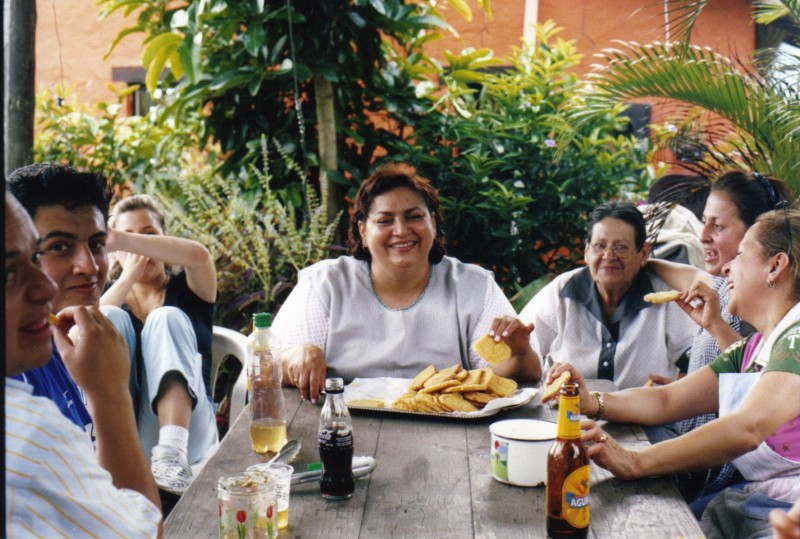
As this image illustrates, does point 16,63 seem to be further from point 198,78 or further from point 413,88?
point 413,88

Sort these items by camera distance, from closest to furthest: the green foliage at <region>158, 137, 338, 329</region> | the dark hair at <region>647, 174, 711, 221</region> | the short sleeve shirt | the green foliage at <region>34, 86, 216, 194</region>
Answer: the short sleeve shirt < the dark hair at <region>647, 174, 711, 221</region> < the green foliage at <region>158, 137, 338, 329</region> < the green foliage at <region>34, 86, 216, 194</region>

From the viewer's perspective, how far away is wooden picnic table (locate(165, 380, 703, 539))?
168 cm

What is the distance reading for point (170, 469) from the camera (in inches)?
115

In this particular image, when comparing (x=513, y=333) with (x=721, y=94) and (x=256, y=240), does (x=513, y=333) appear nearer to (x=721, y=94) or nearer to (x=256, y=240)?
(x=721, y=94)

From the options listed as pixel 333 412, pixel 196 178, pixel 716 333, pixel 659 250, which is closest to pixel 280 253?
pixel 196 178

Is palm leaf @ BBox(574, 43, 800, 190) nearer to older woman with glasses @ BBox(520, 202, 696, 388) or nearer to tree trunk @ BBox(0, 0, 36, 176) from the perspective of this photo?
older woman with glasses @ BBox(520, 202, 696, 388)

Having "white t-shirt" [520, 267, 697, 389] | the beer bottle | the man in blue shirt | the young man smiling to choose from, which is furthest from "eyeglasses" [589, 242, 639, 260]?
the young man smiling

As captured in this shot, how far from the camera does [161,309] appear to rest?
3338mm

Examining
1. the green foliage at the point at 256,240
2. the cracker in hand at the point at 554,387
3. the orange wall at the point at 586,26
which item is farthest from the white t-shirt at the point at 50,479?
the orange wall at the point at 586,26

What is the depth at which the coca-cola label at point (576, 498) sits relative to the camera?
164 centimetres

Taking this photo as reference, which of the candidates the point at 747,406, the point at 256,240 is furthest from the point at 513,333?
the point at 256,240

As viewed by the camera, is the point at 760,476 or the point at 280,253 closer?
the point at 760,476

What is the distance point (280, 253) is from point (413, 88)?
154cm

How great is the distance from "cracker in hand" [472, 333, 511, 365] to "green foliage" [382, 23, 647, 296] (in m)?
2.57
